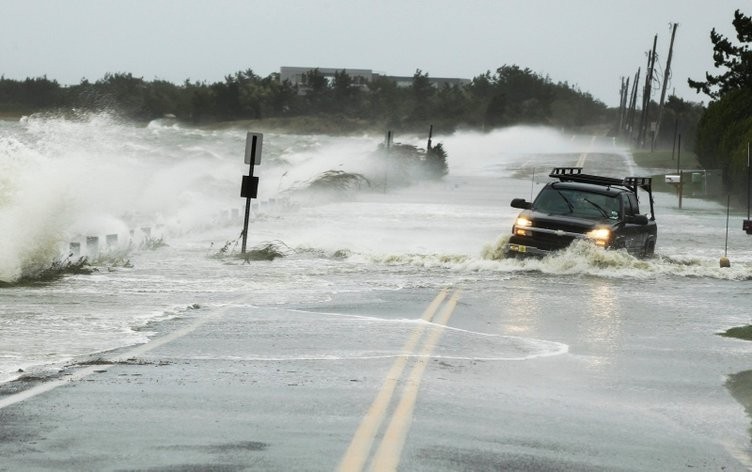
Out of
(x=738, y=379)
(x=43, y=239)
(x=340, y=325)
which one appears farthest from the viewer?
(x=43, y=239)

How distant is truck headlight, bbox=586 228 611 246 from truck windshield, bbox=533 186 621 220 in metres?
0.57

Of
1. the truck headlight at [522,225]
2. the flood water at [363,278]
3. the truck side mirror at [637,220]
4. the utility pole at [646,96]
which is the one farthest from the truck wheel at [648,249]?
the utility pole at [646,96]

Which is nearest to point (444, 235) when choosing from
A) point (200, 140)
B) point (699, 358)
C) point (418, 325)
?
point (418, 325)

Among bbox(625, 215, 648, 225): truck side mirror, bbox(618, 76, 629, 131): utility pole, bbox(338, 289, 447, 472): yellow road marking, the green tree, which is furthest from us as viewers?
bbox(618, 76, 629, 131): utility pole

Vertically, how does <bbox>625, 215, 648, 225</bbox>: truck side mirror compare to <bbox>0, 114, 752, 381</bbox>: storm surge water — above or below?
above

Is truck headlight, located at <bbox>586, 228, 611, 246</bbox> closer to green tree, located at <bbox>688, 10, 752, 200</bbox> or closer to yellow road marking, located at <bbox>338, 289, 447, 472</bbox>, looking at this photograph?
yellow road marking, located at <bbox>338, 289, 447, 472</bbox>

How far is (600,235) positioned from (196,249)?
914 centimetres

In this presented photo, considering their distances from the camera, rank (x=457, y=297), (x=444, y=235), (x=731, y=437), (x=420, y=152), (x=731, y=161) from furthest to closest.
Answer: (x=420, y=152), (x=731, y=161), (x=444, y=235), (x=457, y=297), (x=731, y=437)

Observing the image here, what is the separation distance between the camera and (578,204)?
926 inches

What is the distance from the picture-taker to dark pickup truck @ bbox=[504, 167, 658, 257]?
22578 millimetres

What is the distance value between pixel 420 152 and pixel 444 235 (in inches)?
1881

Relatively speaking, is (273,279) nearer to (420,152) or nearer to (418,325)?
(418,325)

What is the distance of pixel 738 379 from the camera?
11570 mm

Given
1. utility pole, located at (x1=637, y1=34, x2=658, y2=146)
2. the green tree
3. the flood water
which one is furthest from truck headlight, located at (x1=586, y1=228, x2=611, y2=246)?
utility pole, located at (x1=637, y1=34, x2=658, y2=146)
